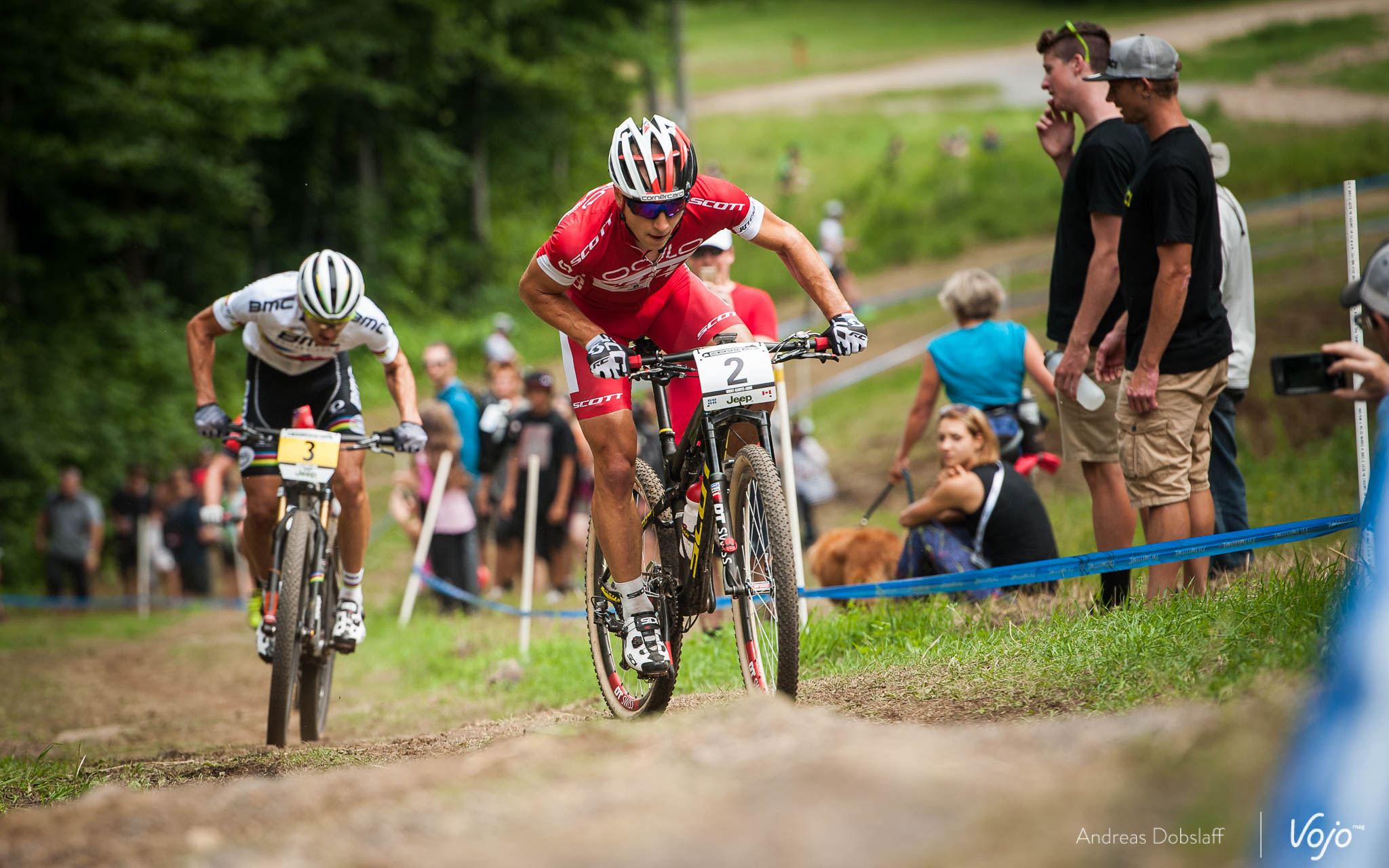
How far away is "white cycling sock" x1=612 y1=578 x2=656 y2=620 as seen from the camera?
5.26 metres

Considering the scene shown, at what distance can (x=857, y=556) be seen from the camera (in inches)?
298

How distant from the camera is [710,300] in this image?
18.4ft

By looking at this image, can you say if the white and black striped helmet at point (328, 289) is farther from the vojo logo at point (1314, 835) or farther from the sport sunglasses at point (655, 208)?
the vojo logo at point (1314, 835)

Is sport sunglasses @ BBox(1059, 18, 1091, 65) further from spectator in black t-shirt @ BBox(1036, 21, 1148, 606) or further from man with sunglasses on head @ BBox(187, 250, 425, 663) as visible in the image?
man with sunglasses on head @ BBox(187, 250, 425, 663)

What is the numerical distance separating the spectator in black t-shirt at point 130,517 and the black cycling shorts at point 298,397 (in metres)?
13.9

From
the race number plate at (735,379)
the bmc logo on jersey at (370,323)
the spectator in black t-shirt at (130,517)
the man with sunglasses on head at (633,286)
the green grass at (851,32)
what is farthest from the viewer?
the green grass at (851,32)

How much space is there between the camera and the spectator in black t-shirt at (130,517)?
19625mm

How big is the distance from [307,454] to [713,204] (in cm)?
281

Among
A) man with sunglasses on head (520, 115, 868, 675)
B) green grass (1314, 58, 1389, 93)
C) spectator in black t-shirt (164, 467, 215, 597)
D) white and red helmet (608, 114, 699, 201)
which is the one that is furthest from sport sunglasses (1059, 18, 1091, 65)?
green grass (1314, 58, 1389, 93)

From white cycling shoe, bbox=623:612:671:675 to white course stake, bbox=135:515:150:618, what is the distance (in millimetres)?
14362

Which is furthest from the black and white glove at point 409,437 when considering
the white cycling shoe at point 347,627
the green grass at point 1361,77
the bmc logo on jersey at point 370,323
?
the green grass at point 1361,77

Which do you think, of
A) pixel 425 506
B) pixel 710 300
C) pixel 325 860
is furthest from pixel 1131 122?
pixel 425 506

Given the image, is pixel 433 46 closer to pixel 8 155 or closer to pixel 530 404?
pixel 8 155

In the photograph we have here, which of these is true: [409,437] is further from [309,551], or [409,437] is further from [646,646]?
[646,646]
